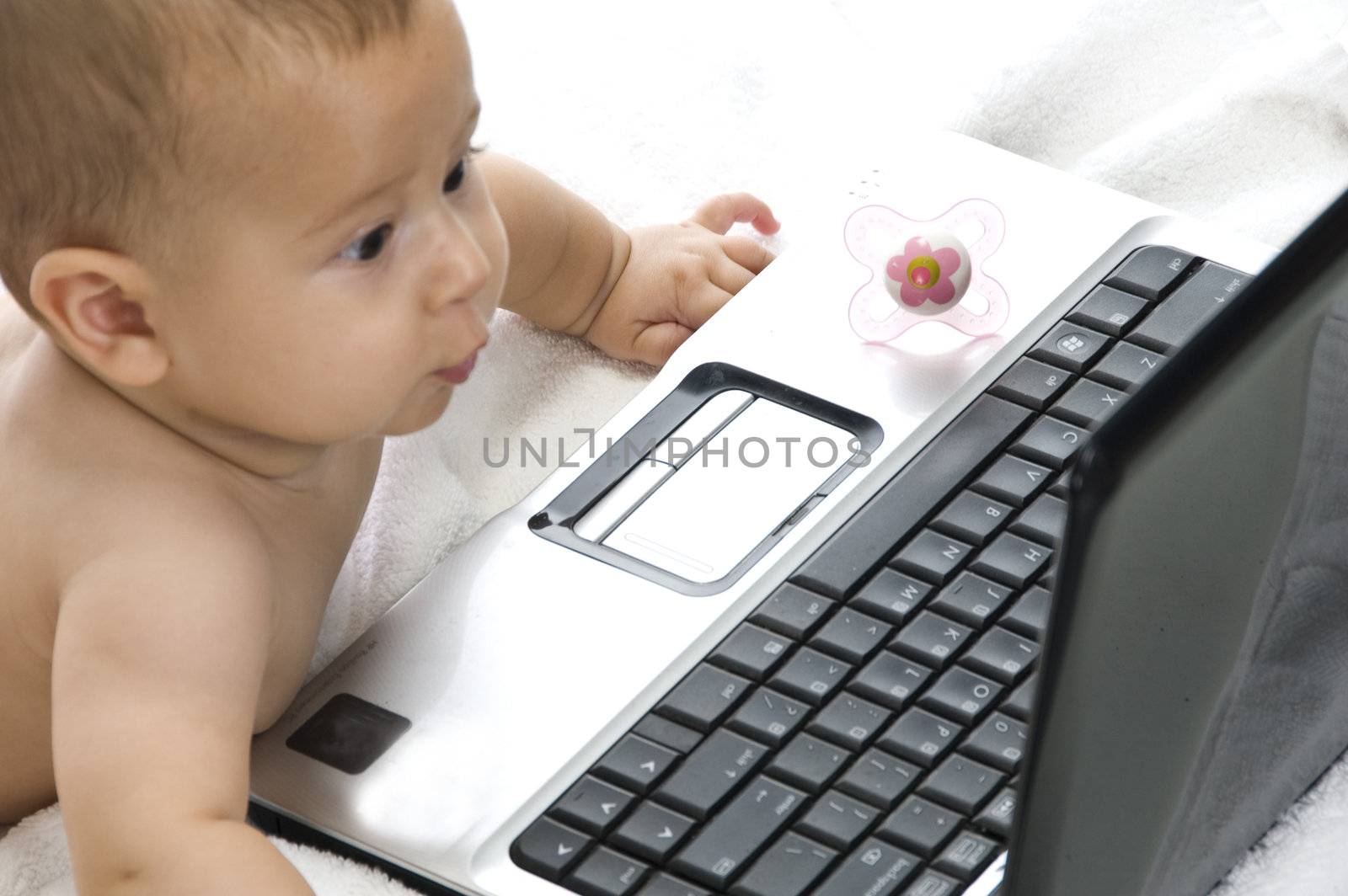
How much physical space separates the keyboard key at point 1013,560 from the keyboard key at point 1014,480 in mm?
20

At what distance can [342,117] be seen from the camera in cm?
55

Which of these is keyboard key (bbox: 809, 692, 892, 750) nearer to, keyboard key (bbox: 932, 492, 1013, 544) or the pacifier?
keyboard key (bbox: 932, 492, 1013, 544)

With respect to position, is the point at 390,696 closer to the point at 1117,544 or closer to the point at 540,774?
the point at 540,774

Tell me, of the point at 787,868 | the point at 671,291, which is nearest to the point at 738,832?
the point at 787,868

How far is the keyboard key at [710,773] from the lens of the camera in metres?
0.53

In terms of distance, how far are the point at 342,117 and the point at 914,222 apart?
29cm

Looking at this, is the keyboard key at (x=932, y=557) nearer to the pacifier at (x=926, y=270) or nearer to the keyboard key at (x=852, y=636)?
the keyboard key at (x=852, y=636)

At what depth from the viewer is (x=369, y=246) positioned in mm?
586

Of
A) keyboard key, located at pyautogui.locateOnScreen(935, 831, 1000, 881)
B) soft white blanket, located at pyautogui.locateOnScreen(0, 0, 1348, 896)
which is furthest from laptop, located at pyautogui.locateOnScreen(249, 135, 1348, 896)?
soft white blanket, located at pyautogui.locateOnScreen(0, 0, 1348, 896)

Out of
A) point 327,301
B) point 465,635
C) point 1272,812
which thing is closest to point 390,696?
point 465,635

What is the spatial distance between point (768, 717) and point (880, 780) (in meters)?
0.04

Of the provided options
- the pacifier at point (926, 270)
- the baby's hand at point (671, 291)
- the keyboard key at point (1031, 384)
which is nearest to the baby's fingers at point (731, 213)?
the baby's hand at point (671, 291)

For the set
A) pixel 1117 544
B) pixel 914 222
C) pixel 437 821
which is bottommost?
pixel 437 821

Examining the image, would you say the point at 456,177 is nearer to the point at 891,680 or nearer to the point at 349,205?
the point at 349,205
